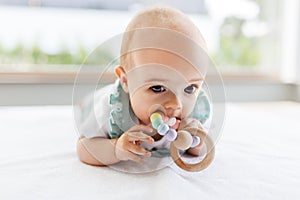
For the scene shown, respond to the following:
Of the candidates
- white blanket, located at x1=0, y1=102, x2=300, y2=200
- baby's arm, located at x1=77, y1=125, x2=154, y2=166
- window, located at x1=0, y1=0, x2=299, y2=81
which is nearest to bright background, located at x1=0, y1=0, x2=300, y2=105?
window, located at x1=0, y1=0, x2=299, y2=81

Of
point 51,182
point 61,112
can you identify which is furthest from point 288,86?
point 51,182

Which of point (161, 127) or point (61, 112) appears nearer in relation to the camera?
point (161, 127)

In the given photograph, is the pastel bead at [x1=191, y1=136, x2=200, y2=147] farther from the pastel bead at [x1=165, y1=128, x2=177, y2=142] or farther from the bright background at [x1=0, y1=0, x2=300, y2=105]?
the bright background at [x1=0, y1=0, x2=300, y2=105]

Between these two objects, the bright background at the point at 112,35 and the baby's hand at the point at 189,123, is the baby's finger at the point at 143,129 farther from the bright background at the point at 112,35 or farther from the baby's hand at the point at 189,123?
the bright background at the point at 112,35

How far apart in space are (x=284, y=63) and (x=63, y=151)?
5.16 ft

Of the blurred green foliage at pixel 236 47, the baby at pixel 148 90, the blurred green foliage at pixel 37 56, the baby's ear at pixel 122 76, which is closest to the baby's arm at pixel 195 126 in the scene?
the baby at pixel 148 90

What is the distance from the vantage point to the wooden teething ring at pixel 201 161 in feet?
2.00

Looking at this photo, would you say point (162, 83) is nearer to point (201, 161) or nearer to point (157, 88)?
point (157, 88)

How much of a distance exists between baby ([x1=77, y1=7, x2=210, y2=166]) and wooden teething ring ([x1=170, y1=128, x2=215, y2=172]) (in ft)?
0.05

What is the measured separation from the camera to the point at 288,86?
1.91 meters

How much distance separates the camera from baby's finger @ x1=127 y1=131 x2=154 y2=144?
583 millimetres

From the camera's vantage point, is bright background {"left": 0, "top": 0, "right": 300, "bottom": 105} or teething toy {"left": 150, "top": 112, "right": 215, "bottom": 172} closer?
teething toy {"left": 150, "top": 112, "right": 215, "bottom": 172}

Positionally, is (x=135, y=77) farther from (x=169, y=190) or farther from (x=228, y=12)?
(x=228, y=12)

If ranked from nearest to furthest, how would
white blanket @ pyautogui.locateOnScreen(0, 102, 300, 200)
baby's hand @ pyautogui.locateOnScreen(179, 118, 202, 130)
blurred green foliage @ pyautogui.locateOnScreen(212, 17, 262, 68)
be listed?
white blanket @ pyautogui.locateOnScreen(0, 102, 300, 200) → baby's hand @ pyautogui.locateOnScreen(179, 118, 202, 130) → blurred green foliage @ pyautogui.locateOnScreen(212, 17, 262, 68)
